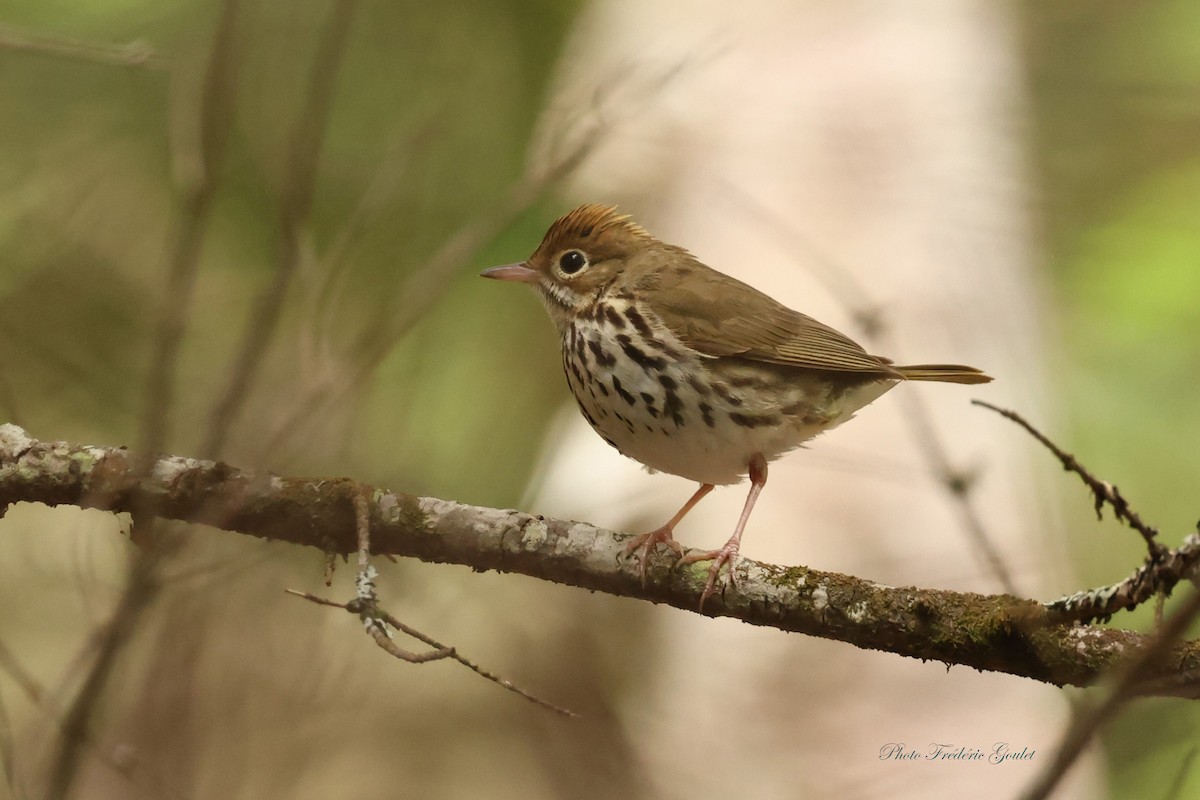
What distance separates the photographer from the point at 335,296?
3.46 metres

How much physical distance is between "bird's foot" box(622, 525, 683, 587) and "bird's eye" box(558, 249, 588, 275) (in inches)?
46.0

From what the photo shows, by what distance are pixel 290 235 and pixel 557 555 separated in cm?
118

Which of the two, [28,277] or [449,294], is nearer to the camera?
[28,277]

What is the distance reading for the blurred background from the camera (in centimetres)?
380

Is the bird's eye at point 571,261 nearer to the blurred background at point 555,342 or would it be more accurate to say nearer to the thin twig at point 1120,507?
the blurred background at point 555,342

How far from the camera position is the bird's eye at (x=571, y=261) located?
12.5 ft

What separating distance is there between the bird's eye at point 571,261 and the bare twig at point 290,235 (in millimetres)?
1828

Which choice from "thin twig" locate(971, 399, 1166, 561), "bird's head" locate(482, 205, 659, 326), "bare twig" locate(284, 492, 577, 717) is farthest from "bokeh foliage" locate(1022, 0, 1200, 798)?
"bare twig" locate(284, 492, 577, 717)

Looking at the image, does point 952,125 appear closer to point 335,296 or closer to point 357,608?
point 335,296

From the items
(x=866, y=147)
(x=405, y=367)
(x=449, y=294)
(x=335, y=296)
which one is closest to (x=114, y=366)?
(x=335, y=296)

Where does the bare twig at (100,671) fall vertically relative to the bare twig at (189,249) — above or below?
below

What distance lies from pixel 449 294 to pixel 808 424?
300 centimetres

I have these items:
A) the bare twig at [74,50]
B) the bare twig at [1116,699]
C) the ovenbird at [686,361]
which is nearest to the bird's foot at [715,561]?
the ovenbird at [686,361]

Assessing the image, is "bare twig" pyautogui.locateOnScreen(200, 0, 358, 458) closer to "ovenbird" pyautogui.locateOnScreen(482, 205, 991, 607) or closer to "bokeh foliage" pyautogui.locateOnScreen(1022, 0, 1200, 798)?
"ovenbird" pyautogui.locateOnScreen(482, 205, 991, 607)
